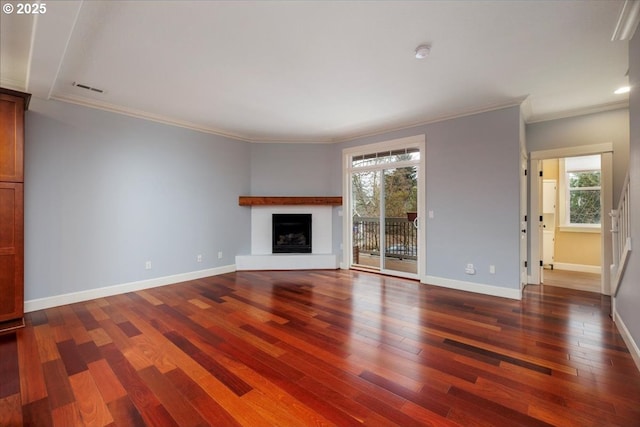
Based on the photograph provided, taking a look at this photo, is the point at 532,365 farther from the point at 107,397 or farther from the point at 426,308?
the point at 107,397

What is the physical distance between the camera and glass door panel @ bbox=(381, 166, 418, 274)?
15.9 feet

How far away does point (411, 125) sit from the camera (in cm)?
470

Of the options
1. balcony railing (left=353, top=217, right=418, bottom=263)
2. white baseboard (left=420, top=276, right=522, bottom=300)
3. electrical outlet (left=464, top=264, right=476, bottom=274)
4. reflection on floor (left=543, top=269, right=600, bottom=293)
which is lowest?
reflection on floor (left=543, top=269, right=600, bottom=293)

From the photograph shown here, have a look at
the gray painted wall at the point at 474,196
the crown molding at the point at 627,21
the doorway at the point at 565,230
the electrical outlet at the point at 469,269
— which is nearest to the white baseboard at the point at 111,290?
the gray painted wall at the point at 474,196

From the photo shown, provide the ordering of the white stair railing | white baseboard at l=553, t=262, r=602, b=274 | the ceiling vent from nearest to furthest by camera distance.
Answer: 1. the white stair railing
2. the ceiling vent
3. white baseboard at l=553, t=262, r=602, b=274

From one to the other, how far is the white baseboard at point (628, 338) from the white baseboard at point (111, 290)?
525 cm

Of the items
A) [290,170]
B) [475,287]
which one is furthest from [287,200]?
[475,287]

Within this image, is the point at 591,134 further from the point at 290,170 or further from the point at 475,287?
the point at 290,170

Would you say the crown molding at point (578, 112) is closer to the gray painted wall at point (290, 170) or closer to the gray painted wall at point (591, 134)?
the gray painted wall at point (591, 134)

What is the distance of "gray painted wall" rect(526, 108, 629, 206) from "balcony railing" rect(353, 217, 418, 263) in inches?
92.0

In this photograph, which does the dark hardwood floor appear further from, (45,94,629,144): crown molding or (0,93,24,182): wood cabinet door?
(45,94,629,144): crown molding

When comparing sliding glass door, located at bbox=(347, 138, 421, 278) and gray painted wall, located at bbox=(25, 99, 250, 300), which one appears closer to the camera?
gray painted wall, located at bbox=(25, 99, 250, 300)

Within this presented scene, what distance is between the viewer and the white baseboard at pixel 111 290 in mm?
3340

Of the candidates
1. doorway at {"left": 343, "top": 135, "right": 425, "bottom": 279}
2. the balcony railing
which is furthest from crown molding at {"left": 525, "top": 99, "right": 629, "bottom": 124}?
the balcony railing
